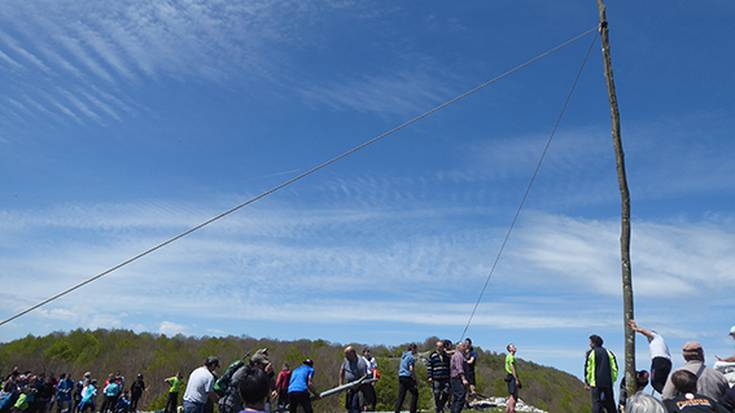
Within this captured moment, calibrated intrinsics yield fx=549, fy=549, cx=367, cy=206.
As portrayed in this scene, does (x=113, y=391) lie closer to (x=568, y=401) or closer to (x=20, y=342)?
(x=568, y=401)

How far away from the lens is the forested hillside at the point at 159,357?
4591 cm

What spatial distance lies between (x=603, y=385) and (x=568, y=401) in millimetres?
26373

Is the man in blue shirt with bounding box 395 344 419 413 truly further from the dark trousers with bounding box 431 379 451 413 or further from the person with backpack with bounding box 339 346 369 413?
the person with backpack with bounding box 339 346 369 413

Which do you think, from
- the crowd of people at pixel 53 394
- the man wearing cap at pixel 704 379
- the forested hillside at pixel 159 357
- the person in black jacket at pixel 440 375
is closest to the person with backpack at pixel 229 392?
the person in black jacket at pixel 440 375

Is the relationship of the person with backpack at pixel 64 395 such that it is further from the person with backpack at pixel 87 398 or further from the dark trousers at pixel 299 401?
the dark trousers at pixel 299 401

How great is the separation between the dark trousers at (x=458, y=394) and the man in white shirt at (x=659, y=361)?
4021 mm

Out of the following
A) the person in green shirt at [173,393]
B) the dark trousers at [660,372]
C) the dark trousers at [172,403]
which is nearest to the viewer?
the dark trousers at [660,372]

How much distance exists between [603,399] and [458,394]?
2860 mm

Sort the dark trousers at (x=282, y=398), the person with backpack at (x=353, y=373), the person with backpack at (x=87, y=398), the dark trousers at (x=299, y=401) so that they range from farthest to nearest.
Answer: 1. the person with backpack at (x=87, y=398)
2. the dark trousers at (x=282, y=398)
3. the person with backpack at (x=353, y=373)
4. the dark trousers at (x=299, y=401)

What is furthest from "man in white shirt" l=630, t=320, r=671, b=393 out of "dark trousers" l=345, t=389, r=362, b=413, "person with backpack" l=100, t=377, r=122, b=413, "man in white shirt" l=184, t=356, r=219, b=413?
"person with backpack" l=100, t=377, r=122, b=413

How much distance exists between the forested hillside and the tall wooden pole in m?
30.0

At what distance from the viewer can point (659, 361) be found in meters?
8.77

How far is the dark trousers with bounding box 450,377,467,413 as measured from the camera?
11571 millimetres

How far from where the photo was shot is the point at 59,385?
23359 millimetres
